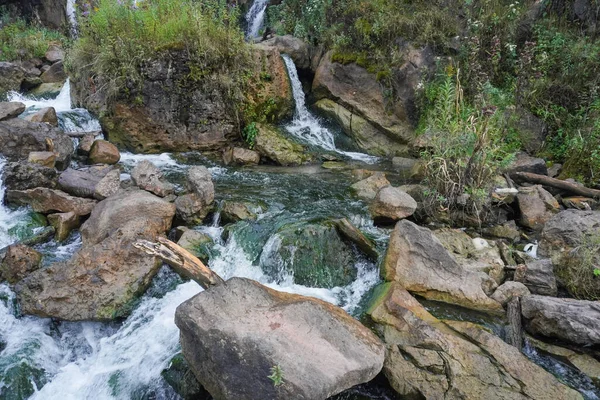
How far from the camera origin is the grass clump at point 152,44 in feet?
24.3

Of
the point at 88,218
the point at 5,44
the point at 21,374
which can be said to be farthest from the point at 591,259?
the point at 5,44

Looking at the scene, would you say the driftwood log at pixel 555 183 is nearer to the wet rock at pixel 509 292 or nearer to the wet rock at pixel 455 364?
the wet rock at pixel 509 292

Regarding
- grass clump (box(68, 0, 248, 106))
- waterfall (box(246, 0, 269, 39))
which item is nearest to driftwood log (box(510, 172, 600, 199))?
grass clump (box(68, 0, 248, 106))

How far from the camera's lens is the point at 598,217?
4.50m

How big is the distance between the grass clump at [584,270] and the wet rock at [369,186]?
268cm

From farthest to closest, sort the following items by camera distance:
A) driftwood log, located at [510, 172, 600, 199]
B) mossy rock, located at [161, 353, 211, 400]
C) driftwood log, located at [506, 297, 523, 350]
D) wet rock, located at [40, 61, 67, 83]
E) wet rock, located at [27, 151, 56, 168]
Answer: wet rock, located at [40, 61, 67, 83] < wet rock, located at [27, 151, 56, 168] < driftwood log, located at [510, 172, 600, 199] < driftwood log, located at [506, 297, 523, 350] < mossy rock, located at [161, 353, 211, 400]

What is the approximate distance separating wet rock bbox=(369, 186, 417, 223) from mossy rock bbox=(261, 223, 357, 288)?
83cm

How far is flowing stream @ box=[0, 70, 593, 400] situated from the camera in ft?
10.8

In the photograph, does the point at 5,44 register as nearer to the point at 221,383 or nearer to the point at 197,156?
the point at 197,156

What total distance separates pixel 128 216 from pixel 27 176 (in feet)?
6.29

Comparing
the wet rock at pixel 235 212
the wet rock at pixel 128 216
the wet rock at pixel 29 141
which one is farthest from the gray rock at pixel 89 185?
the wet rock at pixel 235 212

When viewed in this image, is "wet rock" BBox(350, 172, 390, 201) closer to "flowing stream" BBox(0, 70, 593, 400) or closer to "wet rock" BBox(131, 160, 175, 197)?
"flowing stream" BBox(0, 70, 593, 400)

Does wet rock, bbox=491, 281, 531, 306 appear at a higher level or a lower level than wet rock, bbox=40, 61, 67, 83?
higher

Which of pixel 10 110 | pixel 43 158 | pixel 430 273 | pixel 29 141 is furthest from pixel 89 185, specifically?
pixel 430 273
